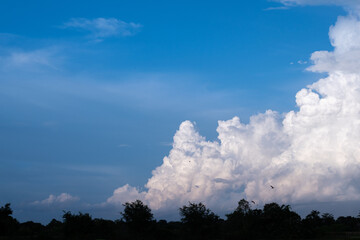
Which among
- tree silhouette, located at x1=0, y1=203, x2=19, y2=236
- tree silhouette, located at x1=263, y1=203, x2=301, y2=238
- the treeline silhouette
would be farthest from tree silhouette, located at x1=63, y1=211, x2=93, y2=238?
tree silhouette, located at x1=263, y1=203, x2=301, y2=238

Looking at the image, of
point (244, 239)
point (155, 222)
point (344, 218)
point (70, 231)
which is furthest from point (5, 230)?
point (344, 218)

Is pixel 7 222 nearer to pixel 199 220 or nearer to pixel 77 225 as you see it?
pixel 77 225

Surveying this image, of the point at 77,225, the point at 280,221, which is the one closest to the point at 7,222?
the point at 77,225

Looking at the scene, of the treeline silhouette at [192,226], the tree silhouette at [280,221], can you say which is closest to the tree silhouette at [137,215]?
the treeline silhouette at [192,226]

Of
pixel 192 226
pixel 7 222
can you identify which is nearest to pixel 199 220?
pixel 192 226

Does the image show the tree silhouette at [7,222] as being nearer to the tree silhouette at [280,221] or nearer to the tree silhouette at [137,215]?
the tree silhouette at [137,215]

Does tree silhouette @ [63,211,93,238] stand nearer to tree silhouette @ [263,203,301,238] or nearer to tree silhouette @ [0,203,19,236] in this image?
tree silhouette @ [0,203,19,236]

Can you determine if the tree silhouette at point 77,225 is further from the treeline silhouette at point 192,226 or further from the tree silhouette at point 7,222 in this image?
the tree silhouette at point 7,222

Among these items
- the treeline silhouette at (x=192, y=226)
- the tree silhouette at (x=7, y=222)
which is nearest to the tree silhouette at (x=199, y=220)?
the treeline silhouette at (x=192, y=226)

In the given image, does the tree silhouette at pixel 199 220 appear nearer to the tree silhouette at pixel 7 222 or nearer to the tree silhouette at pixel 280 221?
the tree silhouette at pixel 280 221

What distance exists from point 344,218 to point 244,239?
10725cm

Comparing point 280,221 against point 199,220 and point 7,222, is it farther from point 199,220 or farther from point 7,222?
point 7,222

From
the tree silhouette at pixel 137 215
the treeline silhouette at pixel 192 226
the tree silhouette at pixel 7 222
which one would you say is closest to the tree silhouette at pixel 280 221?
the treeline silhouette at pixel 192 226

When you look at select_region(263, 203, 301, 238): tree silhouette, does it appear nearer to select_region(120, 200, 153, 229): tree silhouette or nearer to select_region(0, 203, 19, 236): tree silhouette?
select_region(120, 200, 153, 229): tree silhouette
